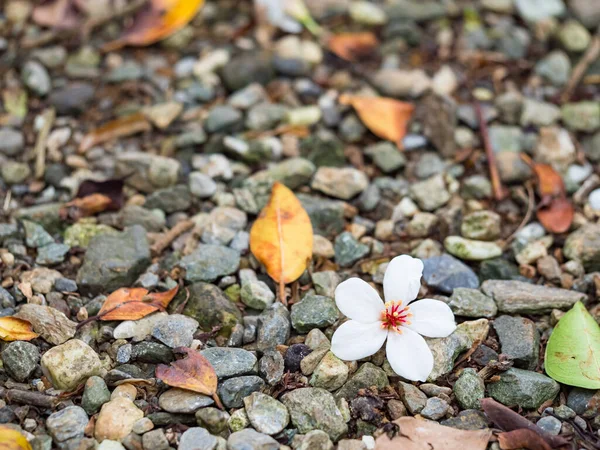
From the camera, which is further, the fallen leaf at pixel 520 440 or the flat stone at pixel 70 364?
the flat stone at pixel 70 364

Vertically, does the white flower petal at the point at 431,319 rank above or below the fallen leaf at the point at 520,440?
above

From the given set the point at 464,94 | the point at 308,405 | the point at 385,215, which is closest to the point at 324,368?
the point at 308,405

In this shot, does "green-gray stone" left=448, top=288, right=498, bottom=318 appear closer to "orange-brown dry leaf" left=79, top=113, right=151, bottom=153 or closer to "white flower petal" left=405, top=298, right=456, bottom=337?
"white flower petal" left=405, top=298, right=456, bottom=337

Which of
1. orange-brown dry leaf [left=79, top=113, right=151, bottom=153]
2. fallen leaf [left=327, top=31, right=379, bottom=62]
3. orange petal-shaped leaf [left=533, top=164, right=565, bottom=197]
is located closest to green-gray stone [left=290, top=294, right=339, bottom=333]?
orange petal-shaped leaf [left=533, top=164, right=565, bottom=197]

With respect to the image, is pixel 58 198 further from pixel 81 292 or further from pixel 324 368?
pixel 324 368

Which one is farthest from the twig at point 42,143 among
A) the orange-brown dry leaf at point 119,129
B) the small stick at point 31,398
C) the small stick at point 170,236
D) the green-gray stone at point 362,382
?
the green-gray stone at point 362,382

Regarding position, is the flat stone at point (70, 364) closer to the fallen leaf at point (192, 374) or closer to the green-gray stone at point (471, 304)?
the fallen leaf at point (192, 374)
